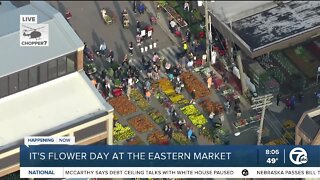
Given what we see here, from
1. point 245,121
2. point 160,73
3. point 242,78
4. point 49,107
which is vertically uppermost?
point 49,107

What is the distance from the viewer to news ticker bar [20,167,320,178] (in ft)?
208

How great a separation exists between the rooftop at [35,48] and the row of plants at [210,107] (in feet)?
41.5

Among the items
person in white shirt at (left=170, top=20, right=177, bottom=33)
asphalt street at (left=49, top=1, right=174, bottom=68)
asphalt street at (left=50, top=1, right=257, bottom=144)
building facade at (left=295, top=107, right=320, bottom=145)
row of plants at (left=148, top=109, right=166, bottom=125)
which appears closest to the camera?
building facade at (left=295, top=107, right=320, bottom=145)

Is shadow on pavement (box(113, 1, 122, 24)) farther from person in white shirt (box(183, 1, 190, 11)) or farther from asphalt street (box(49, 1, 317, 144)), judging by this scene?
person in white shirt (box(183, 1, 190, 11))

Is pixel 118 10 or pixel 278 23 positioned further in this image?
pixel 118 10

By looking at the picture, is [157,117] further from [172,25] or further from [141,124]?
[172,25]

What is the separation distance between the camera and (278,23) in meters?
85.5

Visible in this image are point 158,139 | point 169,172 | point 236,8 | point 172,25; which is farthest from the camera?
point 172,25

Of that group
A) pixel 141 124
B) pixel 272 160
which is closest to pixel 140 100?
pixel 141 124

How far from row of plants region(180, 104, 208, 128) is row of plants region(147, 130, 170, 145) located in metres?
2.91

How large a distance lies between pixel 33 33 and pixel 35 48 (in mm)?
1274

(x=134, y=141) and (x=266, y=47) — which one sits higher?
(x=266, y=47)

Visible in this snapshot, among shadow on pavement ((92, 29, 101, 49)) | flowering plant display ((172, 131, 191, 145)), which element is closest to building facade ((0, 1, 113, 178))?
flowering plant display ((172, 131, 191, 145))

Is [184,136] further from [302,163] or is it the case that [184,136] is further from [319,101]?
[302,163]
